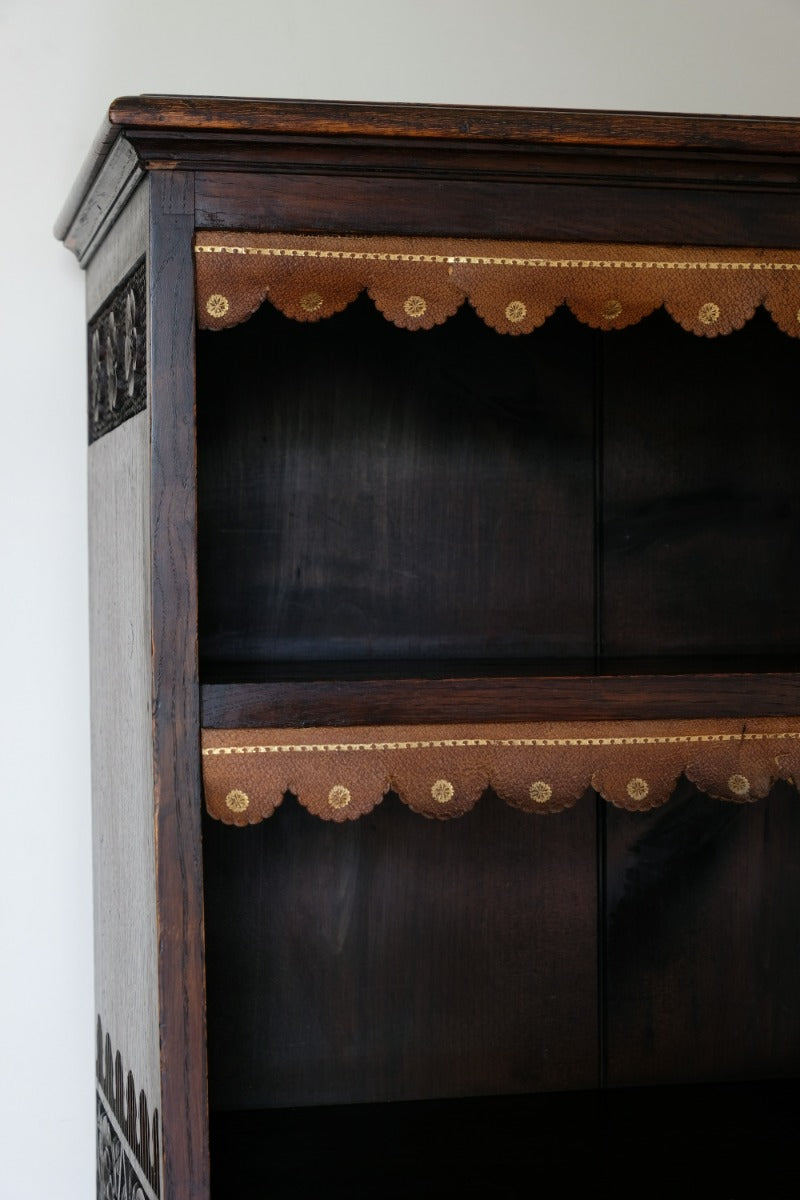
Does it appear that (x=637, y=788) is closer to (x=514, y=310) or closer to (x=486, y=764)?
(x=486, y=764)

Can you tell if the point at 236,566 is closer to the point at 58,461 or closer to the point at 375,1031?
the point at 58,461

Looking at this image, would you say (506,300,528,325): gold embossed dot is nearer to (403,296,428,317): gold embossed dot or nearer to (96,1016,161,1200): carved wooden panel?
(403,296,428,317): gold embossed dot

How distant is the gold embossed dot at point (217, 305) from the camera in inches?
62.3

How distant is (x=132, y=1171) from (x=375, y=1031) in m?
0.48

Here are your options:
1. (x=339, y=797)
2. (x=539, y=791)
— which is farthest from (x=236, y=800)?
(x=539, y=791)

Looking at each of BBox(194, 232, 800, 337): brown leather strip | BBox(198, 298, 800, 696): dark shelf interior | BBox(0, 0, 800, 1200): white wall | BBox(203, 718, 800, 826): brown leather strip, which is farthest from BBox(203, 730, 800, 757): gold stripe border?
BBox(0, 0, 800, 1200): white wall

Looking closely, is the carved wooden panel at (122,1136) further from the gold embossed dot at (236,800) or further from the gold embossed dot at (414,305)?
the gold embossed dot at (414,305)

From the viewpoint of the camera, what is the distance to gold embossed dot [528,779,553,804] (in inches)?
66.3

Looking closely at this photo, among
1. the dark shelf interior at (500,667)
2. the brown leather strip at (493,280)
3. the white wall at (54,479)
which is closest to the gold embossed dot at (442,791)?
the dark shelf interior at (500,667)

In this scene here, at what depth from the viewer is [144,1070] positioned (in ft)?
5.60

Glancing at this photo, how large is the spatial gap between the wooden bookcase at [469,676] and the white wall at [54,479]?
3.5 inches

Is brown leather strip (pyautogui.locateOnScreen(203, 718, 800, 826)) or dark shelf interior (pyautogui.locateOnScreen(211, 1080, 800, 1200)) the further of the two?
dark shelf interior (pyautogui.locateOnScreen(211, 1080, 800, 1200))

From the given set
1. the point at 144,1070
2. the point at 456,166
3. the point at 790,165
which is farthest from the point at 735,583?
the point at 144,1070

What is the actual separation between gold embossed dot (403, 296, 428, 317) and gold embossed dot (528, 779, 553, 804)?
1.83ft
